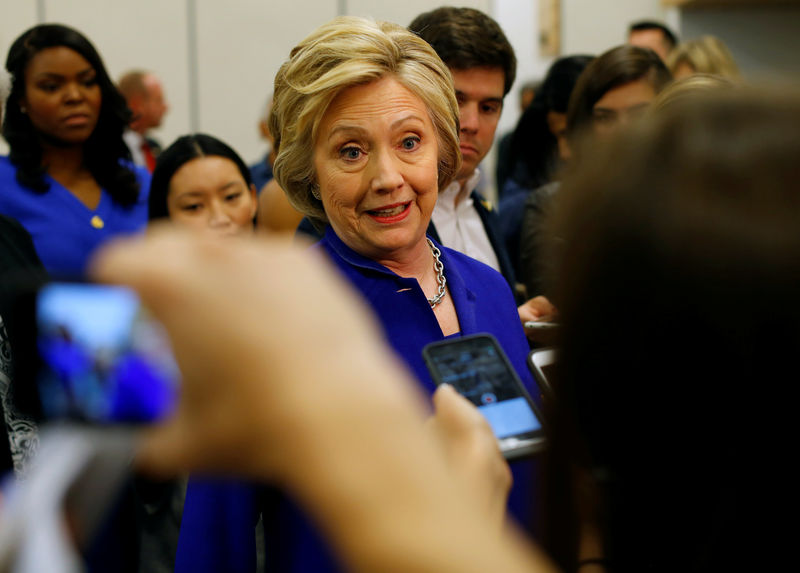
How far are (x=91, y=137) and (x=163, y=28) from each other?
4117 mm

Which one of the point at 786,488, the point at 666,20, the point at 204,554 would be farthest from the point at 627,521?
the point at 666,20

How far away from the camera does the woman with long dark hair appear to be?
262 centimetres

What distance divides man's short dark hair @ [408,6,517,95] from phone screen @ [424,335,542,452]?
4.87 feet

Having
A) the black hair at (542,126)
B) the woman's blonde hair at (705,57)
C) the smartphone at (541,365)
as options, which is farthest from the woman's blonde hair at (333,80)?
the woman's blonde hair at (705,57)

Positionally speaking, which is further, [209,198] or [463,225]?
[209,198]

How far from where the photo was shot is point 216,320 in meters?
0.39

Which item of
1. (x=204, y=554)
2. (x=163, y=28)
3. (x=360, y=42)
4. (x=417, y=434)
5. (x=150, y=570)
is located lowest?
(x=150, y=570)

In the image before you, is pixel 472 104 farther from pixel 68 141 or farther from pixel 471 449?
pixel 471 449

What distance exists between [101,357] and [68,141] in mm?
2453

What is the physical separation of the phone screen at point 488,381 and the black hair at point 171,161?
6.63ft

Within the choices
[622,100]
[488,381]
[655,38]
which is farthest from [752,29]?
[488,381]

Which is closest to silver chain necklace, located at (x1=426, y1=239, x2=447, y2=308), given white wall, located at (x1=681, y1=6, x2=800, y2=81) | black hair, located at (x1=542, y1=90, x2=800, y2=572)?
black hair, located at (x1=542, y1=90, x2=800, y2=572)

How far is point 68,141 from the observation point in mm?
2762

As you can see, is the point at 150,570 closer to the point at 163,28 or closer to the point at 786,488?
the point at 786,488
